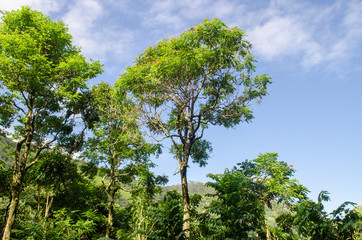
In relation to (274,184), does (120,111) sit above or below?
above

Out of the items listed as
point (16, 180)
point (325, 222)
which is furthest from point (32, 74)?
point (325, 222)

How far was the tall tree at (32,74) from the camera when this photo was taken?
457 inches

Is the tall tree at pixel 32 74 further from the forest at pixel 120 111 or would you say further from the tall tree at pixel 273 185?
the tall tree at pixel 273 185

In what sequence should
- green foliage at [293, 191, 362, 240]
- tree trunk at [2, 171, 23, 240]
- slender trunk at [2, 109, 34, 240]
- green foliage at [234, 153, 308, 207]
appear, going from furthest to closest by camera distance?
green foliage at [234, 153, 308, 207] → slender trunk at [2, 109, 34, 240] → tree trunk at [2, 171, 23, 240] → green foliage at [293, 191, 362, 240]

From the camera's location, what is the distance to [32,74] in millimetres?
11992

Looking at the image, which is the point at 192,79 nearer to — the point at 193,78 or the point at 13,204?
the point at 193,78

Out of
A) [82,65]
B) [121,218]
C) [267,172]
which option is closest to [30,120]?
[82,65]

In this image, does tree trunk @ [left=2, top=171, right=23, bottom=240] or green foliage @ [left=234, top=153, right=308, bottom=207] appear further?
green foliage @ [left=234, top=153, right=308, bottom=207]

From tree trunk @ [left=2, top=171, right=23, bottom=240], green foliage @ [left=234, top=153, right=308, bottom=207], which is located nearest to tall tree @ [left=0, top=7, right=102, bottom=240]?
tree trunk @ [left=2, top=171, right=23, bottom=240]

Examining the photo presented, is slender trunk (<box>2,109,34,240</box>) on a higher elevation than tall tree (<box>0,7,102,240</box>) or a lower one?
lower

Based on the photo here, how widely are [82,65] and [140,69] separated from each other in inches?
157

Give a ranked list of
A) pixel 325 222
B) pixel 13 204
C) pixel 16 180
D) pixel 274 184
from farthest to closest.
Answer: pixel 274 184 → pixel 16 180 → pixel 13 204 → pixel 325 222

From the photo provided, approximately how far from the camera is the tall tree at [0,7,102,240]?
11602 millimetres

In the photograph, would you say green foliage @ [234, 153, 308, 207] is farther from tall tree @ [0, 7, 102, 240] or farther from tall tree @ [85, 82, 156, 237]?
tall tree @ [0, 7, 102, 240]
